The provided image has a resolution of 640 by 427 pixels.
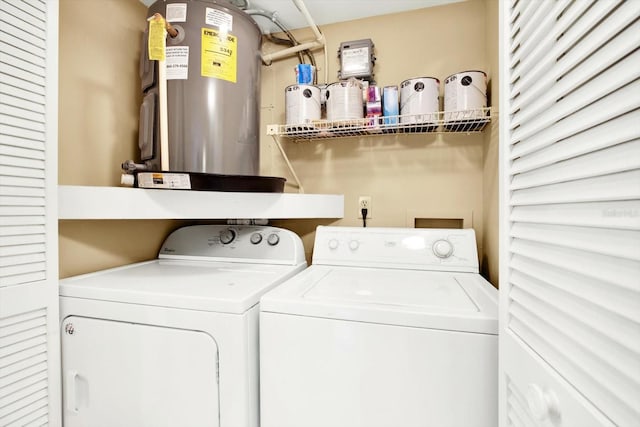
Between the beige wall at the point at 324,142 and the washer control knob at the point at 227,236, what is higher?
the beige wall at the point at 324,142

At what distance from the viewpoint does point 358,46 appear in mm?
1730

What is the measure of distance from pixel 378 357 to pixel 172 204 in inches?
39.7

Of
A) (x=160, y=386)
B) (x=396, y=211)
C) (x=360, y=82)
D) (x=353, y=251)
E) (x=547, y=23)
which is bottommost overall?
(x=160, y=386)

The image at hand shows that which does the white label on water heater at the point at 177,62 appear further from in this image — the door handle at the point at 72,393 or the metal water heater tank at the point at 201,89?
the door handle at the point at 72,393

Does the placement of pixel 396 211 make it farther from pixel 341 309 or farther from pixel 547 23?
pixel 547 23

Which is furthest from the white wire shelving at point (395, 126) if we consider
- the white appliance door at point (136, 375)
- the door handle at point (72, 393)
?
the door handle at point (72, 393)

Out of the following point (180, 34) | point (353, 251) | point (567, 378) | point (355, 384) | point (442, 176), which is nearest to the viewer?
point (567, 378)

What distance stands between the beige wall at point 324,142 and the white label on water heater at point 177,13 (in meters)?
0.41

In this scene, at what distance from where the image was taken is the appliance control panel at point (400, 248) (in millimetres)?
1445

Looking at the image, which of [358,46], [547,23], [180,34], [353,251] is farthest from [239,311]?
[358,46]

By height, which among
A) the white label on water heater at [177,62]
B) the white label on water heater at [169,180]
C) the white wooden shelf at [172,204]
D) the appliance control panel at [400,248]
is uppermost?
the white label on water heater at [177,62]

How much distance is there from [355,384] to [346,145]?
1345mm

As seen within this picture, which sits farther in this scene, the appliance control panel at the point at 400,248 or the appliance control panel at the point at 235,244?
the appliance control panel at the point at 235,244

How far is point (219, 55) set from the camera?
1354 mm
